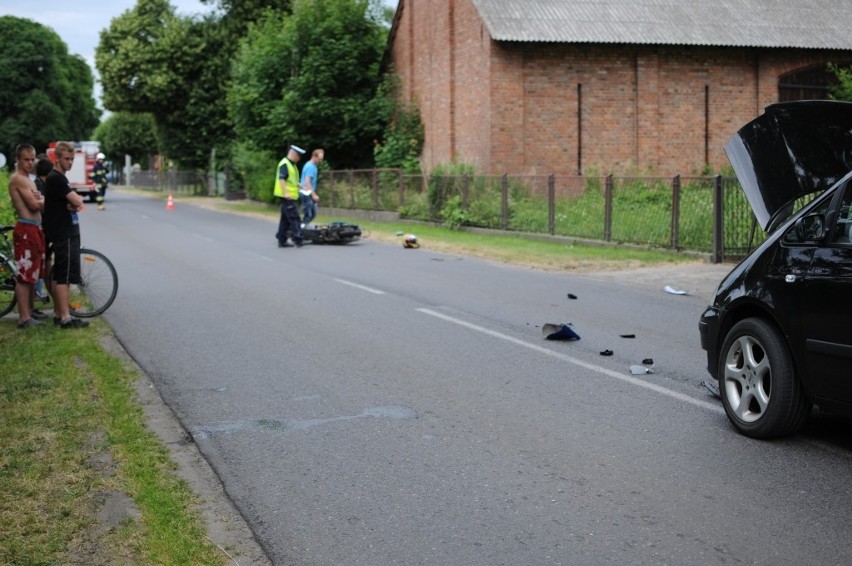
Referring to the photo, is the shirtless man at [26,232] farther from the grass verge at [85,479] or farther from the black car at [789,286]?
the black car at [789,286]

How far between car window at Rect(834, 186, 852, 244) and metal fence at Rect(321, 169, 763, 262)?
8.28m

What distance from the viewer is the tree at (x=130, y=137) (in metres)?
110

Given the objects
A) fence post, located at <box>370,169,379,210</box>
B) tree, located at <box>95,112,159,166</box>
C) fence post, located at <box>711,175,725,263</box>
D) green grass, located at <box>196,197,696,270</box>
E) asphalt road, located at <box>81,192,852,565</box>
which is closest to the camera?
asphalt road, located at <box>81,192,852,565</box>

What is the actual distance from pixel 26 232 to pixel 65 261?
1.81 ft

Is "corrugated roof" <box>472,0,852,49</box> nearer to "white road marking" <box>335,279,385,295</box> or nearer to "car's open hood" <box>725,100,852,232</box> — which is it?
"white road marking" <box>335,279,385,295</box>

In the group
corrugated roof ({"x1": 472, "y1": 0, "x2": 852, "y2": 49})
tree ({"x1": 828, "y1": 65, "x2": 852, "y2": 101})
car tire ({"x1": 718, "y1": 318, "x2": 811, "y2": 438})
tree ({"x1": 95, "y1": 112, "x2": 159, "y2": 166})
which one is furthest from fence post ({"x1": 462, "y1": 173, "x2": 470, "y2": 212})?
tree ({"x1": 95, "y1": 112, "x2": 159, "y2": 166})

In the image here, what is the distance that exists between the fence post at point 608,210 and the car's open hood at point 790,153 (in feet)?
45.2

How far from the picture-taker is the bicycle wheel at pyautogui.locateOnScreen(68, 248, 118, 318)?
11.3 metres

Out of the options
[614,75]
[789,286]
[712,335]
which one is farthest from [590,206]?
[789,286]

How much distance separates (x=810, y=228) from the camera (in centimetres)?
589

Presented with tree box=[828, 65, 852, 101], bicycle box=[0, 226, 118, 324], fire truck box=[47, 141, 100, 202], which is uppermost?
tree box=[828, 65, 852, 101]

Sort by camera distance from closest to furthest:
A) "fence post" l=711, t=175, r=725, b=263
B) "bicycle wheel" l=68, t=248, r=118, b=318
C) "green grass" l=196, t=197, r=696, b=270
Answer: "bicycle wheel" l=68, t=248, r=118, b=318
"fence post" l=711, t=175, r=725, b=263
"green grass" l=196, t=197, r=696, b=270

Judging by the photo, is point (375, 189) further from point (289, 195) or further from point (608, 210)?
point (608, 210)

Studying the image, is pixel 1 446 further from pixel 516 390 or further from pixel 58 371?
pixel 516 390
